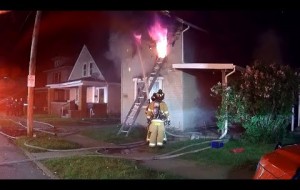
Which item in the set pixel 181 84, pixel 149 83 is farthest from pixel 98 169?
pixel 149 83

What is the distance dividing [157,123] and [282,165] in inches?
301

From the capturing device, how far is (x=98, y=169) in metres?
8.68

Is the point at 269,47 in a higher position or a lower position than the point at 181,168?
higher

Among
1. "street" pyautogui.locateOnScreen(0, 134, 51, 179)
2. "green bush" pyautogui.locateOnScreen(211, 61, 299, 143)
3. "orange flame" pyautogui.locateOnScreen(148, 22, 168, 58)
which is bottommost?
"street" pyautogui.locateOnScreen(0, 134, 51, 179)

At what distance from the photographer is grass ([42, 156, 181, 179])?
315 inches

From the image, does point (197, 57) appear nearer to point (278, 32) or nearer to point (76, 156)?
point (278, 32)

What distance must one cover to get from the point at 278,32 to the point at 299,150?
55.8 ft

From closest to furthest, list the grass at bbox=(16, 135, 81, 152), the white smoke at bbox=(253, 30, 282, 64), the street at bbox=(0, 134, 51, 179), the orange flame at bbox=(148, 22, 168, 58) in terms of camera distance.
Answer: the street at bbox=(0, 134, 51, 179) < the grass at bbox=(16, 135, 81, 152) < the orange flame at bbox=(148, 22, 168, 58) < the white smoke at bbox=(253, 30, 282, 64)

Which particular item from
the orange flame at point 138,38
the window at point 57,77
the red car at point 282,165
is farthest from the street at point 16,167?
the window at point 57,77

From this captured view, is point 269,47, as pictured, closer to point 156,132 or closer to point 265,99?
point 265,99

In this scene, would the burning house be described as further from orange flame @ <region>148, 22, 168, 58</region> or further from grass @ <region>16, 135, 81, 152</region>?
grass @ <region>16, 135, 81, 152</region>

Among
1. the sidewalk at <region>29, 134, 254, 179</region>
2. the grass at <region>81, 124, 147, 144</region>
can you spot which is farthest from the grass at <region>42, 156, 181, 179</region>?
the grass at <region>81, 124, 147, 144</region>

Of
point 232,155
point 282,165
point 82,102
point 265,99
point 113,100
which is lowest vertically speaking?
point 232,155

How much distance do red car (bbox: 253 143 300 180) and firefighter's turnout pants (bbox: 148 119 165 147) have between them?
7034 mm
